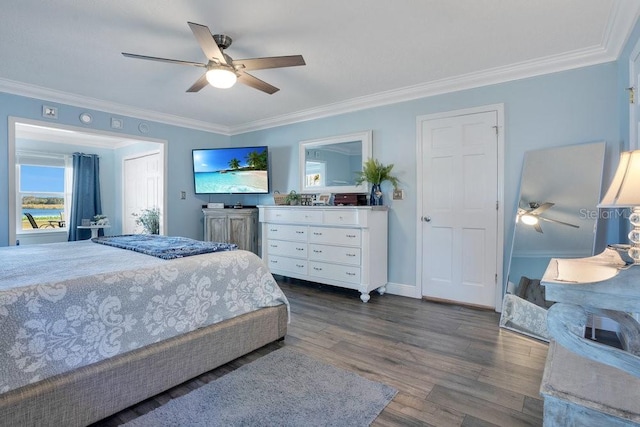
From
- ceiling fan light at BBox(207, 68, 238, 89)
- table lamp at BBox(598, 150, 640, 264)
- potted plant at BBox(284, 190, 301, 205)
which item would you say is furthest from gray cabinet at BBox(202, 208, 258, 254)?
table lamp at BBox(598, 150, 640, 264)

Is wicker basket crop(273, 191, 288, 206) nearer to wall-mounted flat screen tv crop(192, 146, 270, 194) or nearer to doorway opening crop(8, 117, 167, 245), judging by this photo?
wall-mounted flat screen tv crop(192, 146, 270, 194)

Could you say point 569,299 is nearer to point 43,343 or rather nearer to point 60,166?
point 43,343

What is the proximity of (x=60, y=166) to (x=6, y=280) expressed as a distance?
5.46 metres

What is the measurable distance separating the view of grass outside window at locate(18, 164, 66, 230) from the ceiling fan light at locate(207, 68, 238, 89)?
17.0 feet

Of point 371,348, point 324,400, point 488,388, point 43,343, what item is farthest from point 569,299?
point 43,343

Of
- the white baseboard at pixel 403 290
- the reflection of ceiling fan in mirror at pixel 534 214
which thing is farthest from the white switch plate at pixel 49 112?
the reflection of ceiling fan in mirror at pixel 534 214

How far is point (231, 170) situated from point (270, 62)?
2754 mm

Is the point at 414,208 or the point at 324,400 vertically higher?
the point at 414,208

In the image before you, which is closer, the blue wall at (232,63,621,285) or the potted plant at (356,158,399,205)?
the blue wall at (232,63,621,285)

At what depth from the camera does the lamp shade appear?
4.11ft

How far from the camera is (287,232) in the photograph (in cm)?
415

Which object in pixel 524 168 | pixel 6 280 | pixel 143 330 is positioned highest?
pixel 524 168

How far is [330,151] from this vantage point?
14.1ft

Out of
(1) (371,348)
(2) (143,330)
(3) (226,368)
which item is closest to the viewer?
(2) (143,330)
